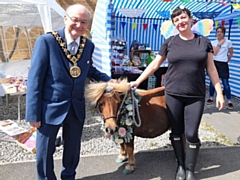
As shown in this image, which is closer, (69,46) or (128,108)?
(69,46)

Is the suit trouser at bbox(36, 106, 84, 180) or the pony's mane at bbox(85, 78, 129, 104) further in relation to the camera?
the pony's mane at bbox(85, 78, 129, 104)

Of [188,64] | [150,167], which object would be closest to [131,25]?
[150,167]

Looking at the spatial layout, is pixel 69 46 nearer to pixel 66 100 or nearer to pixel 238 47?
pixel 66 100

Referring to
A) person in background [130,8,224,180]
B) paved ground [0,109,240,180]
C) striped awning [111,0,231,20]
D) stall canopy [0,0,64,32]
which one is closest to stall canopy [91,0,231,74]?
striped awning [111,0,231,20]

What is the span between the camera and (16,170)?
321 cm

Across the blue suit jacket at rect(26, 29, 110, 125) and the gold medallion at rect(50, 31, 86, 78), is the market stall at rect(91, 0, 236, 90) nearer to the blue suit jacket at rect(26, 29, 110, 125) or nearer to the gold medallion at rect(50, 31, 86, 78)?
the gold medallion at rect(50, 31, 86, 78)

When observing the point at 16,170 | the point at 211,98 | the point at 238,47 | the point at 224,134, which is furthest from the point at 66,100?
the point at 238,47

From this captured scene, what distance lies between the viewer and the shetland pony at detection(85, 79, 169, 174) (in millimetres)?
2609

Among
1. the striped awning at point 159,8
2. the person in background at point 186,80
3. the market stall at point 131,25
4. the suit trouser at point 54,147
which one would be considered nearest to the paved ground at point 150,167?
the person in background at point 186,80

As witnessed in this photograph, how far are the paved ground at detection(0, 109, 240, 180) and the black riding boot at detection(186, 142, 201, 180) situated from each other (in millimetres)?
237

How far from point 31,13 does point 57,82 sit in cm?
570

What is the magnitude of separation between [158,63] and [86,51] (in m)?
0.90

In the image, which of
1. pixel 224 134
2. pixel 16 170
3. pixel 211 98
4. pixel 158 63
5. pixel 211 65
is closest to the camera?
pixel 211 65

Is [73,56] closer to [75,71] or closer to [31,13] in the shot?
[75,71]
